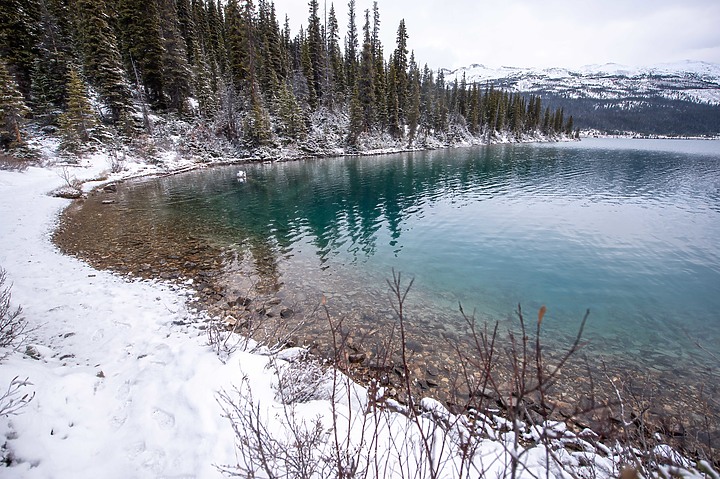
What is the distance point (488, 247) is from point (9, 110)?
38.3m

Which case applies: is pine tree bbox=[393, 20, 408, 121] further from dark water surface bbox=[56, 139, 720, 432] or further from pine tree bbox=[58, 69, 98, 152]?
pine tree bbox=[58, 69, 98, 152]

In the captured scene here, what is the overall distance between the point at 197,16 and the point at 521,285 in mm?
71111

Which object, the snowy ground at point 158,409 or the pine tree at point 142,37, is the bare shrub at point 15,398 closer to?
the snowy ground at point 158,409

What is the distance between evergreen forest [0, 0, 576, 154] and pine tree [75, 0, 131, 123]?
13 cm

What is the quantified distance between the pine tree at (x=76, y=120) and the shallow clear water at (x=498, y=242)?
8.73m

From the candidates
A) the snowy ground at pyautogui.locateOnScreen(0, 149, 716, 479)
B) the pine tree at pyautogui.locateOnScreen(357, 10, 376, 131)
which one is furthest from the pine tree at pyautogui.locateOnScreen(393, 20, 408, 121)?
the snowy ground at pyautogui.locateOnScreen(0, 149, 716, 479)

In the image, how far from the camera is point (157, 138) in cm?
3794

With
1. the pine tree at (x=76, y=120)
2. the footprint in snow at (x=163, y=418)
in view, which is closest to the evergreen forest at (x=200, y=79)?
the pine tree at (x=76, y=120)

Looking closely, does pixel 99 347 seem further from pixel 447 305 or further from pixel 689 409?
pixel 689 409

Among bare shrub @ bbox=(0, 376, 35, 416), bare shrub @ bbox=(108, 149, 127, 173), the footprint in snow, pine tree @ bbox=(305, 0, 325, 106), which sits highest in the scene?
pine tree @ bbox=(305, 0, 325, 106)

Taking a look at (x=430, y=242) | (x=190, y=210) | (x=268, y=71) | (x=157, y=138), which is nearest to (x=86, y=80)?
(x=157, y=138)

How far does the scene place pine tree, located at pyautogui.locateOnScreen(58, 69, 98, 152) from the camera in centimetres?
2875

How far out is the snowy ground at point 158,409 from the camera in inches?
121

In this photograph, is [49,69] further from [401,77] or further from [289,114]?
[401,77]
